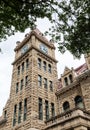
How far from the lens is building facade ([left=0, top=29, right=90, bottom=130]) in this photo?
2134cm

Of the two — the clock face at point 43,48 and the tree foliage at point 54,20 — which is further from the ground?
the clock face at point 43,48

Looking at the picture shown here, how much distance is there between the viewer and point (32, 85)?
27.1 m

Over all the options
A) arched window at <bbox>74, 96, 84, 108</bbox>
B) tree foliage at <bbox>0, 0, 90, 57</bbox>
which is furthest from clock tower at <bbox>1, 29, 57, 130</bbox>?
tree foliage at <bbox>0, 0, 90, 57</bbox>

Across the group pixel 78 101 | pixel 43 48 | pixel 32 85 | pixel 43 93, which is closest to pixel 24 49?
pixel 43 48

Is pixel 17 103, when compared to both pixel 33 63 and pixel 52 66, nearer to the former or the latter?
pixel 33 63

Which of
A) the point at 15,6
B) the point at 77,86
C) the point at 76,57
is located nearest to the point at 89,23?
the point at 76,57

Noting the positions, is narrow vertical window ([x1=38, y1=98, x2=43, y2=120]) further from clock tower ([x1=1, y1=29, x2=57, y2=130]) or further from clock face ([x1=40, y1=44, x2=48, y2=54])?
clock face ([x1=40, y1=44, x2=48, y2=54])

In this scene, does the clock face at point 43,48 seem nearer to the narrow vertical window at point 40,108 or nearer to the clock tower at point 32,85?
the clock tower at point 32,85

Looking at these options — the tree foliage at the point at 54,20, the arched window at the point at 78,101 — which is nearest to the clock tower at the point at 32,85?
the arched window at the point at 78,101

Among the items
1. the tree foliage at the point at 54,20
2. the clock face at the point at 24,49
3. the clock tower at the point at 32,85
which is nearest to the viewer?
the tree foliage at the point at 54,20

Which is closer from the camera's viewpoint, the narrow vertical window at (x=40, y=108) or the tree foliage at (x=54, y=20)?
the tree foliage at (x=54, y=20)

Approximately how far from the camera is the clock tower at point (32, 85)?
25.1 meters

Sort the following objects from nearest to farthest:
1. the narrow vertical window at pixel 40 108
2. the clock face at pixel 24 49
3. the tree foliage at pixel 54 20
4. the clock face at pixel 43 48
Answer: the tree foliage at pixel 54 20, the narrow vertical window at pixel 40 108, the clock face at pixel 43 48, the clock face at pixel 24 49

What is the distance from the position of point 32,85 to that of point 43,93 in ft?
7.05
